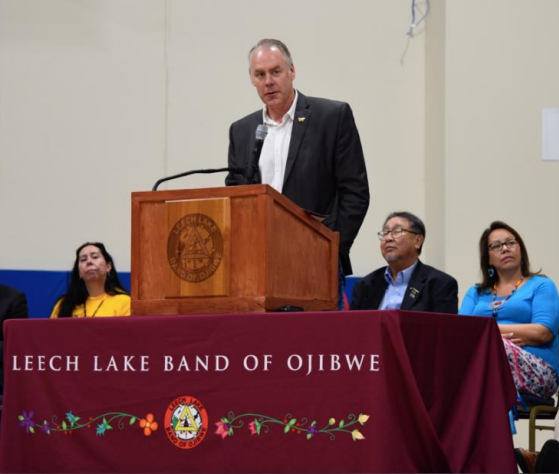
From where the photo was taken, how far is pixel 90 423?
2342mm

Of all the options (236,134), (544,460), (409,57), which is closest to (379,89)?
(409,57)

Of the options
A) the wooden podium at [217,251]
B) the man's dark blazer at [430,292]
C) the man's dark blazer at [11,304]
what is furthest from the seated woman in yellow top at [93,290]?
the wooden podium at [217,251]

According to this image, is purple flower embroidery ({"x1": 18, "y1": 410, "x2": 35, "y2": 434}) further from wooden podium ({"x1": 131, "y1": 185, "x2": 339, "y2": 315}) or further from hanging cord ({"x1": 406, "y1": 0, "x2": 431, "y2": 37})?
hanging cord ({"x1": 406, "y1": 0, "x2": 431, "y2": 37})

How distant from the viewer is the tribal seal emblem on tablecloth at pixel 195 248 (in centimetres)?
226

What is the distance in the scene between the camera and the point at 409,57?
582cm

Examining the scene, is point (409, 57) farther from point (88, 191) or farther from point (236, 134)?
point (236, 134)

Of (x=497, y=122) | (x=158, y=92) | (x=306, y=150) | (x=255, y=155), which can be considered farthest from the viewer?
(x=158, y=92)

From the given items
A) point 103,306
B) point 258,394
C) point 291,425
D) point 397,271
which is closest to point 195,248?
point 258,394

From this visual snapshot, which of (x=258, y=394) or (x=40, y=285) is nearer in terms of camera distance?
(x=258, y=394)

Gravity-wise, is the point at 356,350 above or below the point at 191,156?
below

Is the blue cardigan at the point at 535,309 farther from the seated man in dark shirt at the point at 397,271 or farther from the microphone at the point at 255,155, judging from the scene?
the microphone at the point at 255,155

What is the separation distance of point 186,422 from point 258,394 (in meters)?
0.20

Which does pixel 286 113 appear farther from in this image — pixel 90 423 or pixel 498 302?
pixel 498 302

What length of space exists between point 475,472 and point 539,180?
3189mm
